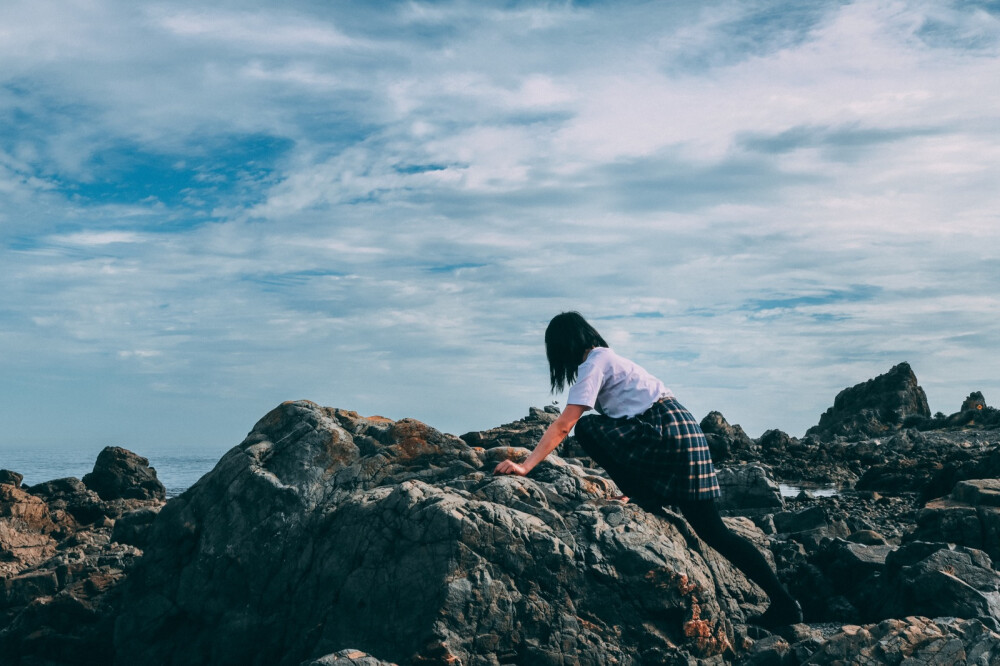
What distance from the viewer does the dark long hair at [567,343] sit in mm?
6828

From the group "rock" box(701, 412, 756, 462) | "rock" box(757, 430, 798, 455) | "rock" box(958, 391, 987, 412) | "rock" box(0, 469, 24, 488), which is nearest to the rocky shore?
"rock" box(0, 469, 24, 488)

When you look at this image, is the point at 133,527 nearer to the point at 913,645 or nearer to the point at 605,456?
the point at 605,456

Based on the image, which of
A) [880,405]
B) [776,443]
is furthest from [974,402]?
[776,443]

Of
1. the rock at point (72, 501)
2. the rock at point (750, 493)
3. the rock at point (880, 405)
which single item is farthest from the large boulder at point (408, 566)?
the rock at point (880, 405)

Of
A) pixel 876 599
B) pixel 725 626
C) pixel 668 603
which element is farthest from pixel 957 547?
pixel 668 603

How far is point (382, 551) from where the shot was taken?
643 cm

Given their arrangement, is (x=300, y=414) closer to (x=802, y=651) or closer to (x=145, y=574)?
(x=145, y=574)

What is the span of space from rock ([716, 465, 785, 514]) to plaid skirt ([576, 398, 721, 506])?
8.54m

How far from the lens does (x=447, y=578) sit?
603cm

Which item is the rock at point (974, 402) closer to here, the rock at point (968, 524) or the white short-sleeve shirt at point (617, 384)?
the rock at point (968, 524)

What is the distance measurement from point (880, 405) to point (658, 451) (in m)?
47.5

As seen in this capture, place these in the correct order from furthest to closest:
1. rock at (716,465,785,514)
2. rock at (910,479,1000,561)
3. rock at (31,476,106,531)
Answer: rock at (31,476,106,531), rock at (716,465,785,514), rock at (910,479,1000,561)

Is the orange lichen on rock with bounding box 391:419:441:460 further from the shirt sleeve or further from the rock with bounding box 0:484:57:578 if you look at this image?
the rock with bounding box 0:484:57:578

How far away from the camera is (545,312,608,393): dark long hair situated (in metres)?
6.83
